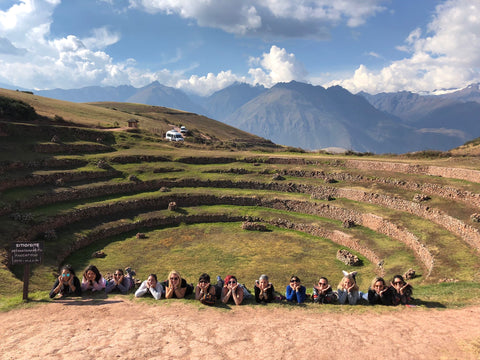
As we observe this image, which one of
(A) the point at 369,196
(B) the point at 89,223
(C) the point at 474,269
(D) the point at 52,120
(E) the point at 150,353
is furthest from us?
(D) the point at 52,120

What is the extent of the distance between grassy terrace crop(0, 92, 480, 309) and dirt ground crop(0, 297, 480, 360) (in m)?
2.34

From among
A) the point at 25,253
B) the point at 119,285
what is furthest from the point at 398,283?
the point at 25,253

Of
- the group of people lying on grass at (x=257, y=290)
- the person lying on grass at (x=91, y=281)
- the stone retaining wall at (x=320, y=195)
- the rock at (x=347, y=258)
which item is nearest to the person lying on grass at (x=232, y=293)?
the group of people lying on grass at (x=257, y=290)

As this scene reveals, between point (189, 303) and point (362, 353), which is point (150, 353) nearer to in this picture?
point (189, 303)

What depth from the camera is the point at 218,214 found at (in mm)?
35562

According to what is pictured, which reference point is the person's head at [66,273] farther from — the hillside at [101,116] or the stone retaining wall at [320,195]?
the hillside at [101,116]

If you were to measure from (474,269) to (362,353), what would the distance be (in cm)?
1341

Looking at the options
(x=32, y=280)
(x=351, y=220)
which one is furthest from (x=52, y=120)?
(x=351, y=220)

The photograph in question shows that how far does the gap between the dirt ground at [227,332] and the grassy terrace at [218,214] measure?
2.34m

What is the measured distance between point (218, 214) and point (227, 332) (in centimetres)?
2519

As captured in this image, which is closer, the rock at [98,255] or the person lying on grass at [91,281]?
the person lying on grass at [91,281]

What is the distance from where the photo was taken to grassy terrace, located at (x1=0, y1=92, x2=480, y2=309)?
2220 cm

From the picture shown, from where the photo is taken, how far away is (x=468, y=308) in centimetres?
1219

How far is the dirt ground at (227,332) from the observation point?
9.23 m
